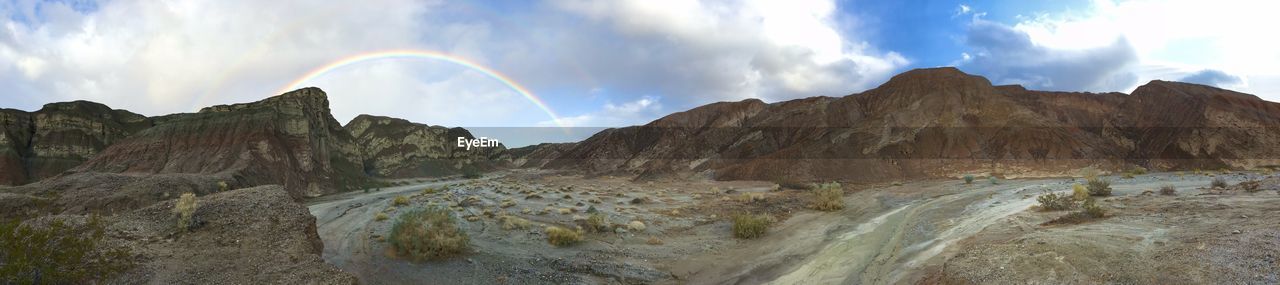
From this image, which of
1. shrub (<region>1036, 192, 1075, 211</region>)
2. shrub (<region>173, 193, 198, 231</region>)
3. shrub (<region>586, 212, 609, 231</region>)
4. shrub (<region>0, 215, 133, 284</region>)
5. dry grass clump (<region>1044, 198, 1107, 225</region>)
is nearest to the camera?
shrub (<region>0, 215, 133, 284</region>)

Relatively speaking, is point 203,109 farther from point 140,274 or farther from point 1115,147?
point 1115,147

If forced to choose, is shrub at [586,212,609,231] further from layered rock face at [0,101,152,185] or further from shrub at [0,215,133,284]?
layered rock face at [0,101,152,185]

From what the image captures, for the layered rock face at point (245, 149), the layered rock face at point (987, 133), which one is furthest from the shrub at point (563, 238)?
the layered rock face at point (987, 133)

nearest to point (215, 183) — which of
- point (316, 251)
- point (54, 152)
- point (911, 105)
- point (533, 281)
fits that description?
point (316, 251)

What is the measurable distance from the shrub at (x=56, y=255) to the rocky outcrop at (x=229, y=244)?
32 cm

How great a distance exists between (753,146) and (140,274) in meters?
72.9

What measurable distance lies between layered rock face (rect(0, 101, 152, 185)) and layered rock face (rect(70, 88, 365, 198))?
6746 mm

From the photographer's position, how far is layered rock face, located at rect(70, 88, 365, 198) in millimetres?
51594

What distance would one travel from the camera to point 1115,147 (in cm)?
5997

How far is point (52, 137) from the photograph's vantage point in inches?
2384

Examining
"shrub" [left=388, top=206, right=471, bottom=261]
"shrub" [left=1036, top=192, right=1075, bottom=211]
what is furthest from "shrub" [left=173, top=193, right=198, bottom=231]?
"shrub" [left=1036, top=192, right=1075, bottom=211]

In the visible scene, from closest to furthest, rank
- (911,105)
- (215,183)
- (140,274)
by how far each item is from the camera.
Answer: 1. (140,274)
2. (215,183)
3. (911,105)

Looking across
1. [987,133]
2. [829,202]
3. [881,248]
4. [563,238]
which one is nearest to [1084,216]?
[881,248]

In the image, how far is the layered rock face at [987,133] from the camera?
Answer: 181 ft
